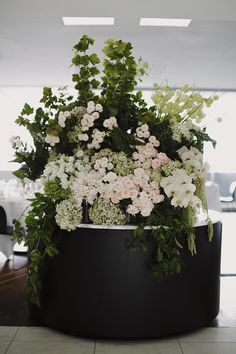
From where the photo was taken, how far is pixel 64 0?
5.37 metres

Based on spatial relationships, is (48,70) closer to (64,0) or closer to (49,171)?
(64,0)

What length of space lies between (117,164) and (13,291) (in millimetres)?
1985

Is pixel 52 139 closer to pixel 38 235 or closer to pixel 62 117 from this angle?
pixel 62 117

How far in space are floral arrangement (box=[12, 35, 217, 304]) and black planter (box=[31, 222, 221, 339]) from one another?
103mm

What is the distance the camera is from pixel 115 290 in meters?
3.25

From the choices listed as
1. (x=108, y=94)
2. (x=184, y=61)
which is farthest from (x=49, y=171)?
(x=184, y=61)

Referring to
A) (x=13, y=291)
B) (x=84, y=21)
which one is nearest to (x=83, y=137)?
(x=13, y=291)

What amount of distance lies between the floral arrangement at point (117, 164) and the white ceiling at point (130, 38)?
86.9 inches

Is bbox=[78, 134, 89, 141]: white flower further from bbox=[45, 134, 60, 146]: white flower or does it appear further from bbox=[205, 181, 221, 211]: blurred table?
bbox=[205, 181, 221, 211]: blurred table

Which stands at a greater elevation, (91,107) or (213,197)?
(91,107)

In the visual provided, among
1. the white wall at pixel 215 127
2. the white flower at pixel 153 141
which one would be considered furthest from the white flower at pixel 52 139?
the white wall at pixel 215 127

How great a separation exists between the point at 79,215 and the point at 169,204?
24.0 inches

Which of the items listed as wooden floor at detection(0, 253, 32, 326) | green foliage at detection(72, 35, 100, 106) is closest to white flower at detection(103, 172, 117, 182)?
green foliage at detection(72, 35, 100, 106)

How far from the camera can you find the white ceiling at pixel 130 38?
17.7ft
